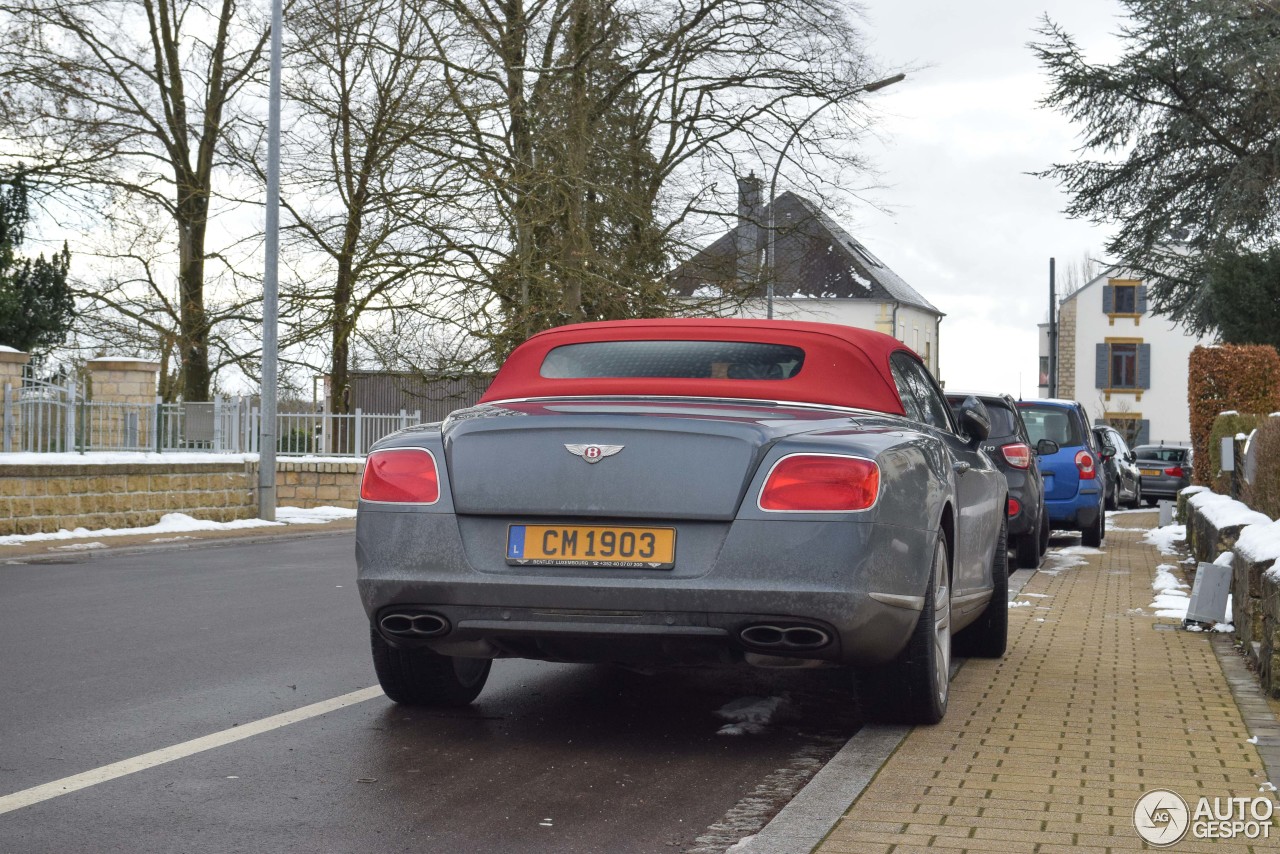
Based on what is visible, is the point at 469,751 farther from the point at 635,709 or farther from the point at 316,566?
the point at 316,566

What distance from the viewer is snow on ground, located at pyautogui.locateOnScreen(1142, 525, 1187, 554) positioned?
59.5ft

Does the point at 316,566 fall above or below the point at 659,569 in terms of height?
below

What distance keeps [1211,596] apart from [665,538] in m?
5.55

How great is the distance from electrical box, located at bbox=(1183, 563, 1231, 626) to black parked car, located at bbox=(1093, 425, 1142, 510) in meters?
15.4

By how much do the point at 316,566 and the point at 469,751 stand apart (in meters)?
9.46

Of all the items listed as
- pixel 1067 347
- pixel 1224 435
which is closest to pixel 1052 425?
pixel 1224 435

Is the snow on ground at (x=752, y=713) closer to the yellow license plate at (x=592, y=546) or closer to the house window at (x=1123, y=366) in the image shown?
the yellow license plate at (x=592, y=546)

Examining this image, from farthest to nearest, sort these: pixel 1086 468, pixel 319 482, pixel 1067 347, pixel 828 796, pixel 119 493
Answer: pixel 1067 347, pixel 319 482, pixel 119 493, pixel 1086 468, pixel 828 796

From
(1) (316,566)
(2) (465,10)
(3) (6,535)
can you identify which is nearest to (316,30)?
(2) (465,10)

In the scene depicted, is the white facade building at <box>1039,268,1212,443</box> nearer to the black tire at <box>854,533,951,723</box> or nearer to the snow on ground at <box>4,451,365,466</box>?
the snow on ground at <box>4,451,365,466</box>

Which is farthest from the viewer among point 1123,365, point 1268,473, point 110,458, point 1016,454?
point 1123,365

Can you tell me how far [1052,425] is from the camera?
1828cm

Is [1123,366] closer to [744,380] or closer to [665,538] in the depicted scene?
[744,380]

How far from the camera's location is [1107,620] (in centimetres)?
1016
